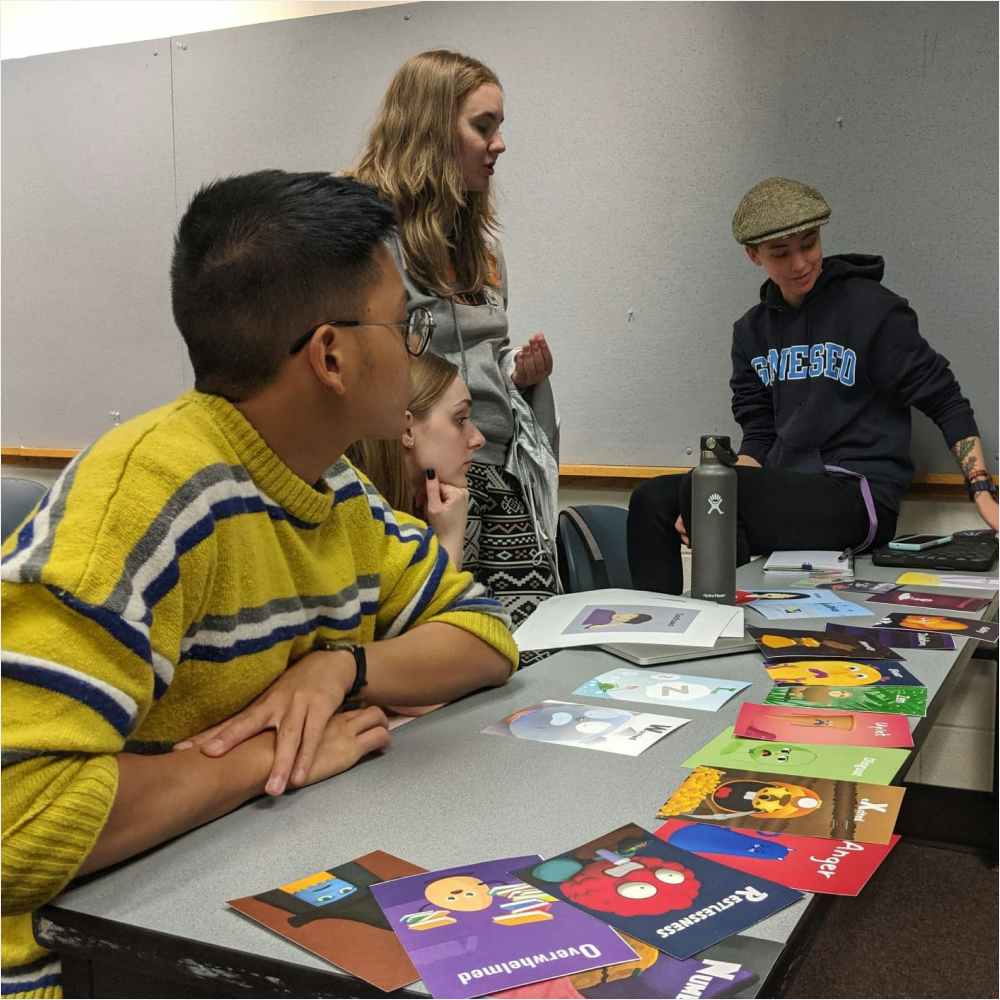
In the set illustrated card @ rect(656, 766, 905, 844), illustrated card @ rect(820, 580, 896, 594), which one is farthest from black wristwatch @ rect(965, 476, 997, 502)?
illustrated card @ rect(656, 766, 905, 844)

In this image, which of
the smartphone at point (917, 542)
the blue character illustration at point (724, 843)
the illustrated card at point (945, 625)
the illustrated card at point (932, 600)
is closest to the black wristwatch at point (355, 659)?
→ the blue character illustration at point (724, 843)

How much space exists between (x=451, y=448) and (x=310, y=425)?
76 centimetres

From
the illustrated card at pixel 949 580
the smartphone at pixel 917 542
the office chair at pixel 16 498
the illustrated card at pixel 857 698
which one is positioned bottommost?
the illustrated card at pixel 949 580

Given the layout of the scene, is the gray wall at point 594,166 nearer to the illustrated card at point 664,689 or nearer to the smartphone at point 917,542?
the smartphone at point 917,542

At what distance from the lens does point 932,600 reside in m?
1.76

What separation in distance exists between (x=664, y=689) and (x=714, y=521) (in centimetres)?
47

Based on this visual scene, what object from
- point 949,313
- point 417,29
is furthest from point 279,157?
point 949,313

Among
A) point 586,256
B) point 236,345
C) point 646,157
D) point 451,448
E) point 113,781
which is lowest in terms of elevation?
point 113,781

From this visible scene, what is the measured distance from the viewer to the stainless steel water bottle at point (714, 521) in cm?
163

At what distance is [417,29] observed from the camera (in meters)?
3.24

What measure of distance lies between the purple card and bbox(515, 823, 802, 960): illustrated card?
2 cm

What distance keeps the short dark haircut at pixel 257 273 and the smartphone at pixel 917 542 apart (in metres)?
1.58

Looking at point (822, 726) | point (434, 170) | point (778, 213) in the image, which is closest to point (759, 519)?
point (778, 213)

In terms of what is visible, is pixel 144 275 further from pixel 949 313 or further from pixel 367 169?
pixel 949 313
